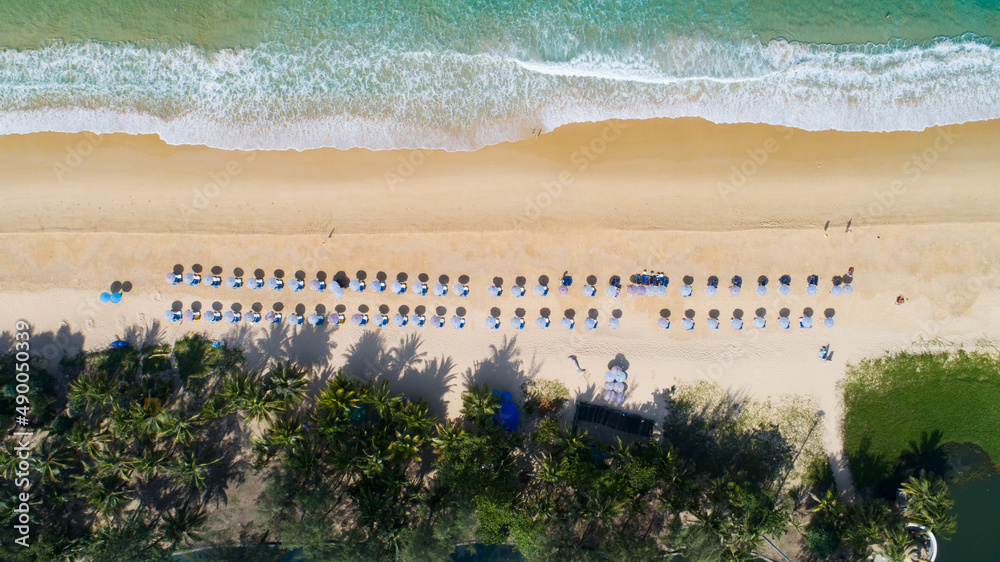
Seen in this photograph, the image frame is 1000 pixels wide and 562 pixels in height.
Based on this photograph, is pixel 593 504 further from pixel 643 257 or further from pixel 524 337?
pixel 643 257

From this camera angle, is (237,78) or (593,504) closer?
(593,504)

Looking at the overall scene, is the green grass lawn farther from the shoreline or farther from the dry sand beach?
the shoreline

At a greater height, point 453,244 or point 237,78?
point 237,78

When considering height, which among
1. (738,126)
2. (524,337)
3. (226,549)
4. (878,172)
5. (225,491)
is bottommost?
(226,549)

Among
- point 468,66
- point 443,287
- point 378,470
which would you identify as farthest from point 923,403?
Answer: point 468,66

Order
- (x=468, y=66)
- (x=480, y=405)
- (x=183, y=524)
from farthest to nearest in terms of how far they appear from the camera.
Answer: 1. (x=468, y=66)
2. (x=183, y=524)
3. (x=480, y=405)

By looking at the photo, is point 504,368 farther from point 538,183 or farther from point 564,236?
point 538,183

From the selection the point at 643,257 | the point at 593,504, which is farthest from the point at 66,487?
the point at 643,257

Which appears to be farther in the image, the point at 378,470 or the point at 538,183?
the point at 538,183
